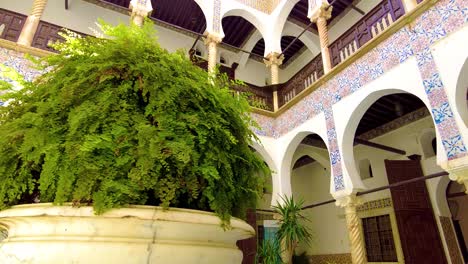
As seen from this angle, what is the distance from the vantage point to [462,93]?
417 cm

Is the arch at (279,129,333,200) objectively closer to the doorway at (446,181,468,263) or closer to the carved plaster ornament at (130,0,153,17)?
the doorway at (446,181,468,263)

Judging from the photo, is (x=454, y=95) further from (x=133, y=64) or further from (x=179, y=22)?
(x=179, y=22)

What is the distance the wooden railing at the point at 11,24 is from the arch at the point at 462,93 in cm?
811

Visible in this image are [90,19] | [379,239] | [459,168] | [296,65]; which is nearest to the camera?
[459,168]

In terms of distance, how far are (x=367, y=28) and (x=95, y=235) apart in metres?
6.62

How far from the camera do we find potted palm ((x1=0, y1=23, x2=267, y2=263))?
3.20 ft

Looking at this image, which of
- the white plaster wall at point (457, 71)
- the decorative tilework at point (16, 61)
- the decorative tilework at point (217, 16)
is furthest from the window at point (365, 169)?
the decorative tilework at point (16, 61)

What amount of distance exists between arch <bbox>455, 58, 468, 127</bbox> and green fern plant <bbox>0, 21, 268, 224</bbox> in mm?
4046

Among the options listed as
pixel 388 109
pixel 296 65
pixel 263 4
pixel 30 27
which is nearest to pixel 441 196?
pixel 388 109

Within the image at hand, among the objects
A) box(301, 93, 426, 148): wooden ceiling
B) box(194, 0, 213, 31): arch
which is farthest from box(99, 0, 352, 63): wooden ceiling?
box(301, 93, 426, 148): wooden ceiling

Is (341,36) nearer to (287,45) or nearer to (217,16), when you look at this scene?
(217,16)

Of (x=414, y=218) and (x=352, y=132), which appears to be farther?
(x=414, y=218)

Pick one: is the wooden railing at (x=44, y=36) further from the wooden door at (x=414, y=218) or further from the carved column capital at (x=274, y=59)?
the wooden door at (x=414, y=218)

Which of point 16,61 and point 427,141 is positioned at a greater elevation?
point 16,61
